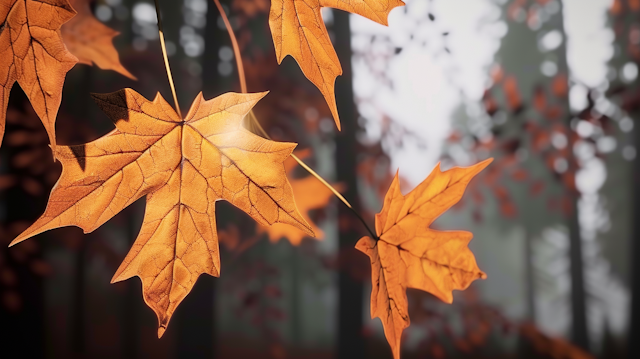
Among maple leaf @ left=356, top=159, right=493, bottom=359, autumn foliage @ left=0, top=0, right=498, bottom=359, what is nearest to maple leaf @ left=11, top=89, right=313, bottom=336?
autumn foliage @ left=0, top=0, right=498, bottom=359

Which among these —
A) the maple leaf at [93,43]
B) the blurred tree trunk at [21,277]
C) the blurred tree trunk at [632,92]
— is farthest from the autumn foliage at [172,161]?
the blurred tree trunk at [632,92]

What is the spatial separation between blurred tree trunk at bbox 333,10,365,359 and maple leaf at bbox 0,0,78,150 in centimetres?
196

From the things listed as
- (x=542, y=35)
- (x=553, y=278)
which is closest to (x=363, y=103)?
(x=542, y=35)

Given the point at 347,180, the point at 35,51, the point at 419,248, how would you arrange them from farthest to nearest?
the point at 347,180, the point at 419,248, the point at 35,51

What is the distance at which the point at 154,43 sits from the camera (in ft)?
9.80

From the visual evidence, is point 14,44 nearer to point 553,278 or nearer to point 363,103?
point 363,103

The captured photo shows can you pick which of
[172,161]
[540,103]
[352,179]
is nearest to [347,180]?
[352,179]

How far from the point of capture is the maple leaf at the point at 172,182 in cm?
25

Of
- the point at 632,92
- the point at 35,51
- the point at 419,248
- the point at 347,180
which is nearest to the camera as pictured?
the point at 35,51

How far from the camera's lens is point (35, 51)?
239 mm

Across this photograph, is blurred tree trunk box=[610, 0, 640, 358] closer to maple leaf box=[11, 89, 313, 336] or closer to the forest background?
the forest background

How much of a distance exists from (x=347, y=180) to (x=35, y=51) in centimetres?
205

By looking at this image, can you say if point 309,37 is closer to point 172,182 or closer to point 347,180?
point 172,182

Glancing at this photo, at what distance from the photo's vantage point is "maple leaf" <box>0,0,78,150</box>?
0.74ft
